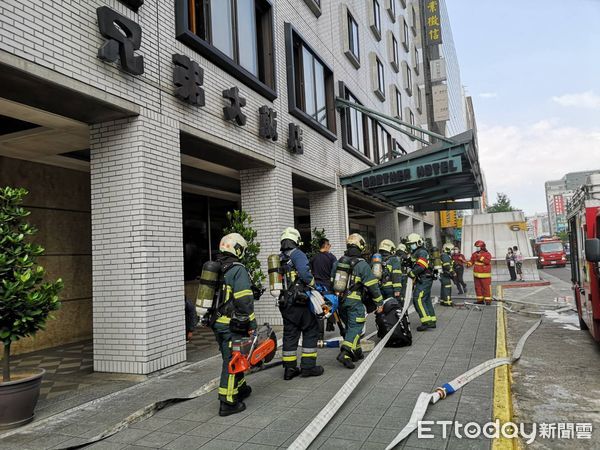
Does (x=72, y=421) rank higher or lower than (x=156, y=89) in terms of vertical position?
lower

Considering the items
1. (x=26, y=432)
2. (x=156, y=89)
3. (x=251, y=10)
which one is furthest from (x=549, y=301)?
(x=26, y=432)

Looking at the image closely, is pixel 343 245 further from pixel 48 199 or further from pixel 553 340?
pixel 48 199

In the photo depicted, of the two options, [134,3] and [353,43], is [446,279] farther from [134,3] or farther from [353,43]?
[134,3]

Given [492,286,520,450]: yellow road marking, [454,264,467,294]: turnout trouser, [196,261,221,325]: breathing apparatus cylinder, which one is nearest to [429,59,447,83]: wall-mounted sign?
Result: [454,264,467,294]: turnout trouser

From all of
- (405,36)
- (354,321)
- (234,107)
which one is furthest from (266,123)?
(405,36)

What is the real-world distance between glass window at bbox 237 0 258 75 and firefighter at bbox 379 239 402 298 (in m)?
4.38

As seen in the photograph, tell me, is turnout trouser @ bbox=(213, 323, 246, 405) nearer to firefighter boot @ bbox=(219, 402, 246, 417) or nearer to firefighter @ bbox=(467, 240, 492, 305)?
firefighter boot @ bbox=(219, 402, 246, 417)

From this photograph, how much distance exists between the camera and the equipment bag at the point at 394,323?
6.96 m

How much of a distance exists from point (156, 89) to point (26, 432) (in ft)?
13.9

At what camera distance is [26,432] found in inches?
153

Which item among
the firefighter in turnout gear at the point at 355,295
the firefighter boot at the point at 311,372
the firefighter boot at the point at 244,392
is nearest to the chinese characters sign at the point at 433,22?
the firefighter in turnout gear at the point at 355,295

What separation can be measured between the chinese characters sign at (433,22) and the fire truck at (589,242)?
27.3m

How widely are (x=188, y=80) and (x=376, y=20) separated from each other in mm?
14826

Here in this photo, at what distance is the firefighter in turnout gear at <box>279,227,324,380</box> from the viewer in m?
5.33
